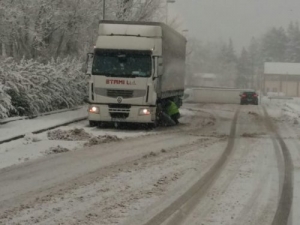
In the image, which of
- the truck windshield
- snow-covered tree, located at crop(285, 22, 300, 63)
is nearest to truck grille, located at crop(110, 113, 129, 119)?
the truck windshield

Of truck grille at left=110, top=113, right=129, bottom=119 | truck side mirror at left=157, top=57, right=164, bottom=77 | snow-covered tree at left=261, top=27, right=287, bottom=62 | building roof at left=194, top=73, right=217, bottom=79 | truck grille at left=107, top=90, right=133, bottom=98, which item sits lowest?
building roof at left=194, top=73, right=217, bottom=79

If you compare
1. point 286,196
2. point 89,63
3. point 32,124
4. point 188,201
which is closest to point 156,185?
point 188,201

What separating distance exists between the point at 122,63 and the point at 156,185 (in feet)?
35.7

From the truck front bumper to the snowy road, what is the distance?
402 cm

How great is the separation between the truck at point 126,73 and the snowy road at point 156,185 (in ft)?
13.4

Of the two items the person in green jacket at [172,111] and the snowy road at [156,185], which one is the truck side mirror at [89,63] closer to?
the person in green jacket at [172,111]

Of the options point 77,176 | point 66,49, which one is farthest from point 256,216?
point 66,49

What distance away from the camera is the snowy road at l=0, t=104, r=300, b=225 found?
7430 mm

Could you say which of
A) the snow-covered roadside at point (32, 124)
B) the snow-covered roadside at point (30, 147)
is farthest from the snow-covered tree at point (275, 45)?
the snow-covered roadside at point (30, 147)

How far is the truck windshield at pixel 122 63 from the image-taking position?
19.8 meters

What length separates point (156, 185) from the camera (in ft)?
31.2

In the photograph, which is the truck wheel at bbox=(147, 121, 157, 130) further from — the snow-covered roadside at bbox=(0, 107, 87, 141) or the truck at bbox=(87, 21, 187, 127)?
the snow-covered roadside at bbox=(0, 107, 87, 141)

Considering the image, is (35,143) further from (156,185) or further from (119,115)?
(156,185)

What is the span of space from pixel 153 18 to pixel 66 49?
1157cm
